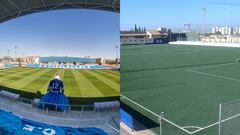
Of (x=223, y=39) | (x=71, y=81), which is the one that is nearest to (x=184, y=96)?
(x=71, y=81)

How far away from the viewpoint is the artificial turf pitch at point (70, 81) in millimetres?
2115

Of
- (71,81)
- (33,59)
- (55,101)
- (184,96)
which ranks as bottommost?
(184,96)

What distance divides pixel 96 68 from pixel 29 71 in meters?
0.54

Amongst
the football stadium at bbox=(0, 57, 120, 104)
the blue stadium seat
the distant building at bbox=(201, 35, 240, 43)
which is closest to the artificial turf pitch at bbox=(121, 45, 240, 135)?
the football stadium at bbox=(0, 57, 120, 104)

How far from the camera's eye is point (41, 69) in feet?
7.57

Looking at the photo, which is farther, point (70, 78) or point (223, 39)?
point (223, 39)

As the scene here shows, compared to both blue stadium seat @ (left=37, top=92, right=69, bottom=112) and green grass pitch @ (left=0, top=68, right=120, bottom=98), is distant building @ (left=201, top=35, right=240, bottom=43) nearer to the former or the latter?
green grass pitch @ (left=0, top=68, right=120, bottom=98)

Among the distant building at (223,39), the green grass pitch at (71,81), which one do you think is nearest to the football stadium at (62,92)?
the green grass pitch at (71,81)

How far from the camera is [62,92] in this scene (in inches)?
85.9

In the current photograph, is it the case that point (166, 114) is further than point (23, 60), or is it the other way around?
point (166, 114)

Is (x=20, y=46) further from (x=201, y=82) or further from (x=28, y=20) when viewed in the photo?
(x=201, y=82)

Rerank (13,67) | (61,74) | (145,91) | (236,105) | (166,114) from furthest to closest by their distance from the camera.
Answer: (145,91) → (166,114) → (236,105) → (13,67) → (61,74)

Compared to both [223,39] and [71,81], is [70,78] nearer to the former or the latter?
[71,81]

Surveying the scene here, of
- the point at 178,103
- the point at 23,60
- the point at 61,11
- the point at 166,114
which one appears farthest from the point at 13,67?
the point at 178,103
